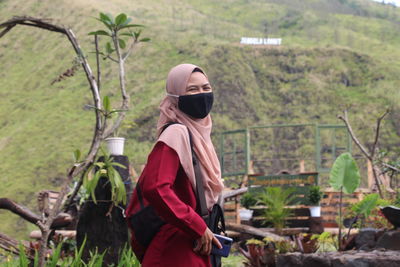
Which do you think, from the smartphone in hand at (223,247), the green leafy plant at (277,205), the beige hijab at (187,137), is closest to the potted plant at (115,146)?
the beige hijab at (187,137)

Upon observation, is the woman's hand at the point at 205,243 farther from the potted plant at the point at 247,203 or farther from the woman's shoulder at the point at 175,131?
the potted plant at the point at 247,203

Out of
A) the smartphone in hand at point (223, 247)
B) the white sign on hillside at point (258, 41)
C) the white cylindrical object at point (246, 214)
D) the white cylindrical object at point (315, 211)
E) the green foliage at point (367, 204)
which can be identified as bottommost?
the white cylindrical object at point (246, 214)

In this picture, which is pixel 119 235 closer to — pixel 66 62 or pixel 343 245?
pixel 343 245

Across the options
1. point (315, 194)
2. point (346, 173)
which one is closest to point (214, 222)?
point (346, 173)

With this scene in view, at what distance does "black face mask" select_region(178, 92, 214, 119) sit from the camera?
303 centimetres

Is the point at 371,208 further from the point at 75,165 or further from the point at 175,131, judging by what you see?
the point at 175,131

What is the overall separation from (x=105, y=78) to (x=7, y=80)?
22.9 feet

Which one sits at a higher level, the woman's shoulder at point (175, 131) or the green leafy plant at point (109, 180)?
the woman's shoulder at point (175, 131)

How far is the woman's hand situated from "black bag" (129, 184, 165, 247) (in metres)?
0.19

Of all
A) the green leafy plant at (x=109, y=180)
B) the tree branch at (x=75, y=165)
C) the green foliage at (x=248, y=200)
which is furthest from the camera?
the green foliage at (x=248, y=200)

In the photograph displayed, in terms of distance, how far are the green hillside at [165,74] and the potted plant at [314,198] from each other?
55.4 ft

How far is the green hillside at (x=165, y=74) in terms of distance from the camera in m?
34.4

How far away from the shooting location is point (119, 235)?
19.2 feet

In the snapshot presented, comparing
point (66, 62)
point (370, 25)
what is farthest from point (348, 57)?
point (66, 62)
